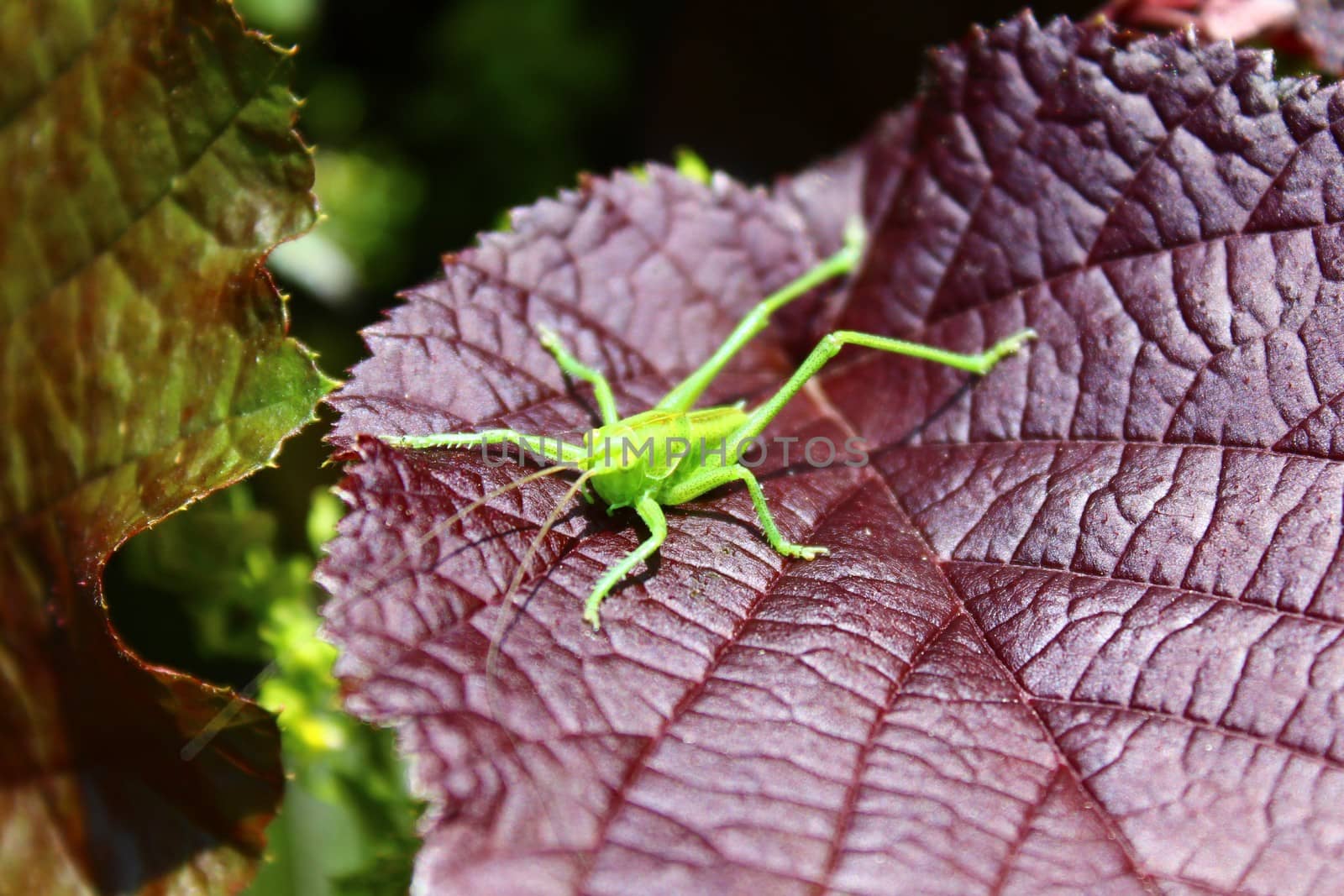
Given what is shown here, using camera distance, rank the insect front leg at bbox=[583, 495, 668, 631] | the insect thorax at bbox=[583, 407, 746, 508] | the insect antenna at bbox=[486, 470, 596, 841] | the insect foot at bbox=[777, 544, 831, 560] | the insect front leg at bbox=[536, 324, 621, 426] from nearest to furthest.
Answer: the insect antenna at bbox=[486, 470, 596, 841] < the insect front leg at bbox=[583, 495, 668, 631] < the insect foot at bbox=[777, 544, 831, 560] < the insect thorax at bbox=[583, 407, 746, 508] < the insect front leg at bbox=[536, 324, 621, 426]

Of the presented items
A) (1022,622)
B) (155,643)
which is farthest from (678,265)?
(155,643)

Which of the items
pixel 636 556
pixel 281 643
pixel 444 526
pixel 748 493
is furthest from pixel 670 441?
pixel 281 643

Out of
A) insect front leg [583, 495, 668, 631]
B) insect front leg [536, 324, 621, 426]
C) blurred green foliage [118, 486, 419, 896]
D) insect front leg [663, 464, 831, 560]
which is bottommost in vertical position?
blurred green foliage [118, 486, 419, 896]

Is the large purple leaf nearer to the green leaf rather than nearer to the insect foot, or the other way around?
the insect foot

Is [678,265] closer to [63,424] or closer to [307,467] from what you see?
[63,424]

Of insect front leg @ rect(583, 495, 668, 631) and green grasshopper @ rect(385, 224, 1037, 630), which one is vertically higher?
green grasshopper @ rect(385, 224, 1037, 630)

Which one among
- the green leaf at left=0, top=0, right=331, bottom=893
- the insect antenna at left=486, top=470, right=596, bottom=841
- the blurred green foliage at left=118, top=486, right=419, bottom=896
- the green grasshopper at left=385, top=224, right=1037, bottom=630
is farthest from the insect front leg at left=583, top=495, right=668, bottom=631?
the blurred green foliage at left=118, top=486, right=419, bottom=896

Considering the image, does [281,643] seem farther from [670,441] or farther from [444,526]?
[670,441]
